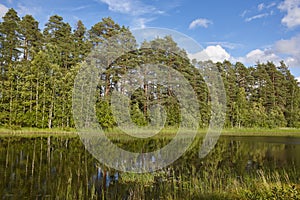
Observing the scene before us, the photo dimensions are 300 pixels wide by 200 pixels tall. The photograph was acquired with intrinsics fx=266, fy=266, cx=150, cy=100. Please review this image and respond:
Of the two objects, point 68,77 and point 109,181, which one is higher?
point 68,77

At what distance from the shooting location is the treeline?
2612 centimetres

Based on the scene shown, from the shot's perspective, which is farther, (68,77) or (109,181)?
(68,77)

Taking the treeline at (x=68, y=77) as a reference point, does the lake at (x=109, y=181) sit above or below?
below

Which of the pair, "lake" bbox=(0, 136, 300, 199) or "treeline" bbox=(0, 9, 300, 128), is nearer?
"lake" bbox=(0, 136, 300, 199)

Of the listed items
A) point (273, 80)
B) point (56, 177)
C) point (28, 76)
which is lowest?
point (56, 177)

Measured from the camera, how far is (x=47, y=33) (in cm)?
3609

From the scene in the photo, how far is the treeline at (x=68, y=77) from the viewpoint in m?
26.1

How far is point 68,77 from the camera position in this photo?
1097 inches

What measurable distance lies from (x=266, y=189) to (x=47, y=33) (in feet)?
119

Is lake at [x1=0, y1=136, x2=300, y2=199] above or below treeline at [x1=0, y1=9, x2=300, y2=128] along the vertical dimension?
below

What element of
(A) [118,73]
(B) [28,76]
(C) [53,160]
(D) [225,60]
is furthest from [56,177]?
(D) [225,60]

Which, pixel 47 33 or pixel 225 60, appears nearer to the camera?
pixel 47 33

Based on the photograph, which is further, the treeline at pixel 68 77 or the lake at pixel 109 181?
the treeline at pixel 68 77

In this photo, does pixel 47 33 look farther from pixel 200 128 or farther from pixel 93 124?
pixel 200 128
